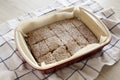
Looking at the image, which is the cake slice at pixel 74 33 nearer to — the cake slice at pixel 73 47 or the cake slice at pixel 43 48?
the cake slice at pixel 73 47

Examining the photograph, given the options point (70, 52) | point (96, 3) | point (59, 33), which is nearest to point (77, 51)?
point (70, 52)

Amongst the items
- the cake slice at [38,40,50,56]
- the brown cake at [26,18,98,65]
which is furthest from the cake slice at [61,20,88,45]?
the cake slice at [38,40,50,56]

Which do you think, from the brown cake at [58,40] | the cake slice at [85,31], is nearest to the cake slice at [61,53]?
the brown cake at [58,40]

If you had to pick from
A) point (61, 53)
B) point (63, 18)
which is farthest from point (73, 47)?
point (63, 18)

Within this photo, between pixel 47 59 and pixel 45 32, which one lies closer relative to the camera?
pixel 47 59

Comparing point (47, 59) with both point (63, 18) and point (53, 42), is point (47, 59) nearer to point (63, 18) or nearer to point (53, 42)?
point (53, 42)

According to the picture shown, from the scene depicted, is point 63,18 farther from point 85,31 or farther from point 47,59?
point 47,59

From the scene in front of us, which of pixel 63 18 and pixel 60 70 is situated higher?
pixel 63 18
